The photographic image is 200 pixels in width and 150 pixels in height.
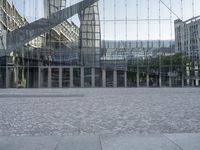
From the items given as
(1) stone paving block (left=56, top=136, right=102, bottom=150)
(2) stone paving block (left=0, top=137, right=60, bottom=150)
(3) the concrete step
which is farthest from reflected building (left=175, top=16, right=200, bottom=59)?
(2) stone paving block (left=0, top=137, right=60, bottom=150)

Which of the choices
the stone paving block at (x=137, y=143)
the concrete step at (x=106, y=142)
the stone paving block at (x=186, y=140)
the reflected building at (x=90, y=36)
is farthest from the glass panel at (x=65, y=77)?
the stone paving block at (x=186, y=140)

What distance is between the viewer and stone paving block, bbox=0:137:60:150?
22.8ft

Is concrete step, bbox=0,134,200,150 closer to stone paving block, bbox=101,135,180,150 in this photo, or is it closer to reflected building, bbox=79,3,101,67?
stone paving block, bbox=101,135,180,150

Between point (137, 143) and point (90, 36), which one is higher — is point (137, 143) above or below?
below

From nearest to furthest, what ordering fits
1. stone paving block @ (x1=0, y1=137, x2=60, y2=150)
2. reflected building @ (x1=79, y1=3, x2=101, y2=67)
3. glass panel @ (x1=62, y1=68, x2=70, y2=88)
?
stone paving block @ (x1=0, y1=137, x2=60, y2=150)
glass panel @ (x1=62, y1=68, x2=70, y2=88)
reflected building @ (x1=79, y1=3, x2=101, y2=67)

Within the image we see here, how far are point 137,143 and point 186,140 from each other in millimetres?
1139

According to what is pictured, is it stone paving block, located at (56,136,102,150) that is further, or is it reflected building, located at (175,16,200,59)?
reflected building, located at (175,16,200,59)

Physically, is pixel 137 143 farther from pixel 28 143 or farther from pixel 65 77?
pixel 65 77

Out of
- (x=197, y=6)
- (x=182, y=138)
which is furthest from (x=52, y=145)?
(x=197, y=6)

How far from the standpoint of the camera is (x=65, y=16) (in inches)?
1721

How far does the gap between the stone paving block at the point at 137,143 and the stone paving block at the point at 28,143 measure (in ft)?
3.68

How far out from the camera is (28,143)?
7.36 m

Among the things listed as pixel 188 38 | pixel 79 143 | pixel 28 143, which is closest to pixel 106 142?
pixel 79 143

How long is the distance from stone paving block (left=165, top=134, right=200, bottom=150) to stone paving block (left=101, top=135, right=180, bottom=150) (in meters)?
0.16
